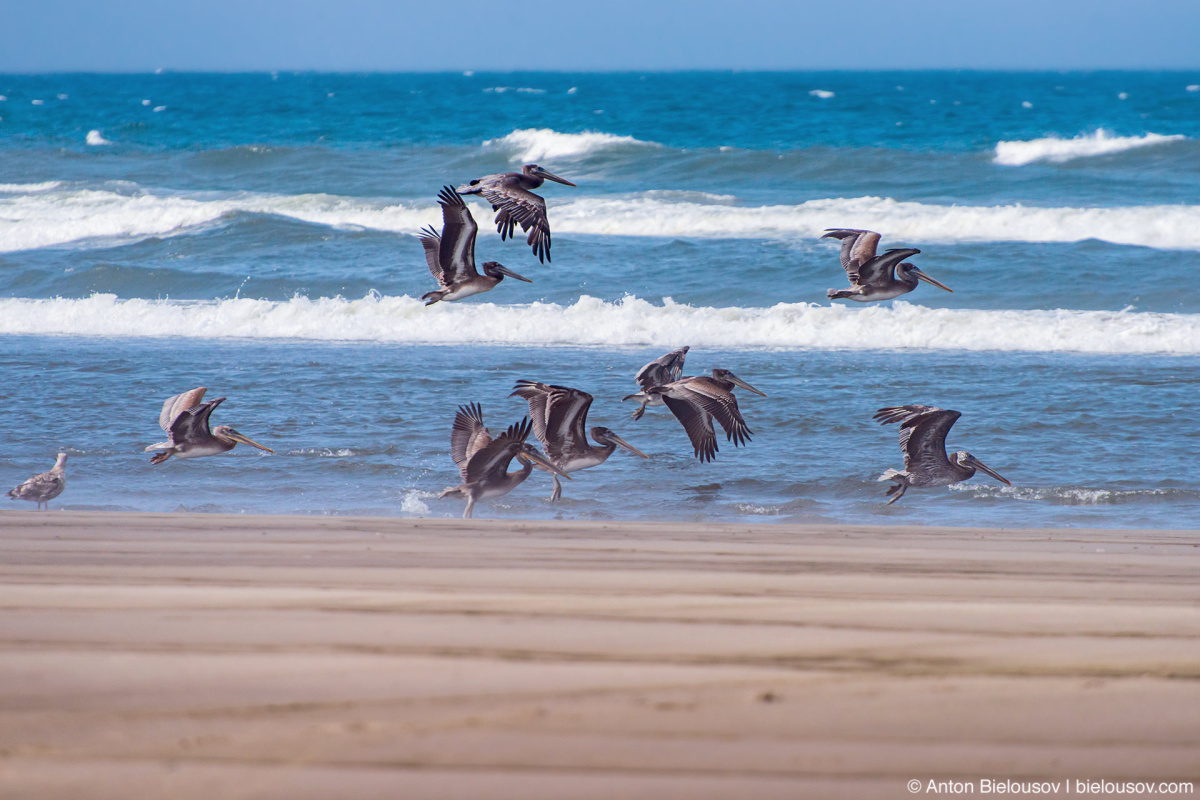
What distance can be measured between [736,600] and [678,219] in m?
18.3

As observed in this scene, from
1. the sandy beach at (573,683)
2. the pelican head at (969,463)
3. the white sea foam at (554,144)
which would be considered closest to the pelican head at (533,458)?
the pelican head at (969,463)

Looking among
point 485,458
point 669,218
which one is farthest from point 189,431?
point 669,218

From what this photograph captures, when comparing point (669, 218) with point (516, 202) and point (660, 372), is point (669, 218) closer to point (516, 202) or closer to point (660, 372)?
point (660, 372)

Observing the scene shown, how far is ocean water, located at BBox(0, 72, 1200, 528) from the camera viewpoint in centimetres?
705

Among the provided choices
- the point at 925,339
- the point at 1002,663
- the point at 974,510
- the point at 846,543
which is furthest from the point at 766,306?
the point at 1002,663

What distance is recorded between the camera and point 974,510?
6.47 metres

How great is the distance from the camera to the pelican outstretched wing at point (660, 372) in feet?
26.6

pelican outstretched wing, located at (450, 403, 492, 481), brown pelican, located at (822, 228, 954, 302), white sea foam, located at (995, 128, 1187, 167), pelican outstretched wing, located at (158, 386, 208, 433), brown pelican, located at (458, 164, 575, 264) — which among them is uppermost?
white sea foam, located at (995, 128, 1187, 167)

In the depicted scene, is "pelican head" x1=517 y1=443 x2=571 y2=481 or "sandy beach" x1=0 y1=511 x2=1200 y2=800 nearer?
"sandy beach" x1=0 y1=511 x2=1200 y2=800

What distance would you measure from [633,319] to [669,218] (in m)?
7.74

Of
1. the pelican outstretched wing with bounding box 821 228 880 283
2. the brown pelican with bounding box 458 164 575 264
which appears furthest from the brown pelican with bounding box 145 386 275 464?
the pelican outstretched wing with bounding box 821 228 880 283

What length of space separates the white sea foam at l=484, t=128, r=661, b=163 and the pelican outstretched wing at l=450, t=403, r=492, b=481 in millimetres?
23083

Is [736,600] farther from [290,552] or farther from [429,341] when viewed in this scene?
[429,341]

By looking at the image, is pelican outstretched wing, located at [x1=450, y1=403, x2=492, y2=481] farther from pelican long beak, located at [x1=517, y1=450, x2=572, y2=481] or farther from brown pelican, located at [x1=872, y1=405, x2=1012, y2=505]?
brown pelican, located at [x1=872, y1=405, x2=1012, y2=505]
